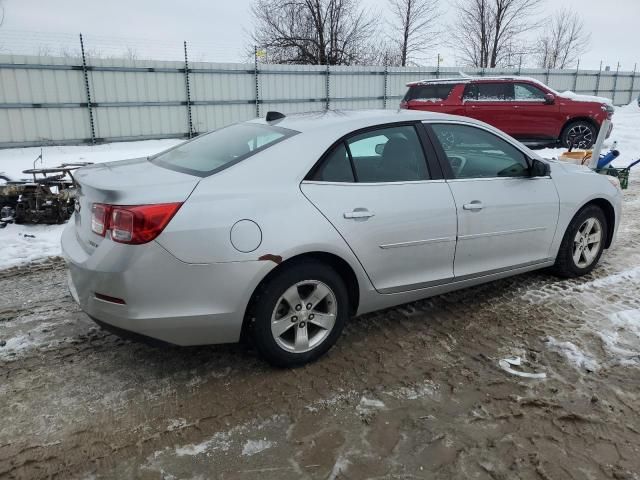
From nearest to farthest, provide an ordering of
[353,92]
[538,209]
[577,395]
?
[577,395] → [538,209] → [353,92]

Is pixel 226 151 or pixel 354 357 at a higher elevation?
pixel 226 151

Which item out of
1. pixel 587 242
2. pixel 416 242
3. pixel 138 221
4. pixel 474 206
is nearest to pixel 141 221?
pixel 138 221

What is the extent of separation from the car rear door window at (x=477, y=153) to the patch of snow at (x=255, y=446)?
2.20 m

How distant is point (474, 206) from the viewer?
3.63 meters

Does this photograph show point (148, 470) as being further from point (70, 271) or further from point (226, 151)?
point (226, 151)

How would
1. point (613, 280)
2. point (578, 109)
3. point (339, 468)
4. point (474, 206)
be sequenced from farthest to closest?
point (578, 109) < point (613, 280) < point (474, 206) < point (339, 468)

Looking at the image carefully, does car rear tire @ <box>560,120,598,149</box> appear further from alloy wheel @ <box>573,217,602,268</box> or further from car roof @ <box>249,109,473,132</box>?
car roof @ <box>249,109,473,132</box>

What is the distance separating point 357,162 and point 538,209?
66.2 inches

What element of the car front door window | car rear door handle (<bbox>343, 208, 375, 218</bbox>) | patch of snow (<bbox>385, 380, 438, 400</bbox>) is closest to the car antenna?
car rear door handle (<bbox>343, 208, 375, 218</bbox>)

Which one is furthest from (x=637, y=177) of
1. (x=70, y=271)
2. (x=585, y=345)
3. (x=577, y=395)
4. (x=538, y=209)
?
(x=70, y=271)

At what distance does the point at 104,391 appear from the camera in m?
2.92

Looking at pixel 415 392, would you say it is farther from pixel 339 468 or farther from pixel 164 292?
pixel 164 292

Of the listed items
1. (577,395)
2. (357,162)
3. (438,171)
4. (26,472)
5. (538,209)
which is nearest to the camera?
(26,472)

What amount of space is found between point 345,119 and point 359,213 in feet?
2.34
